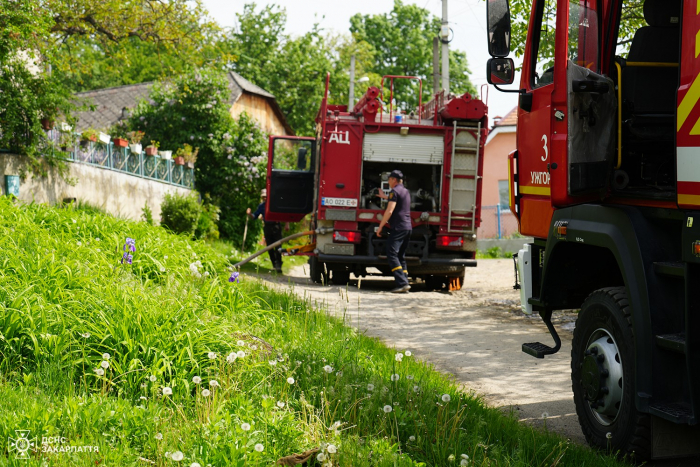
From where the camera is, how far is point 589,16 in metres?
4.75

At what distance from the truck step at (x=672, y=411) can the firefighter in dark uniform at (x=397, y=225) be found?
830 centimetres

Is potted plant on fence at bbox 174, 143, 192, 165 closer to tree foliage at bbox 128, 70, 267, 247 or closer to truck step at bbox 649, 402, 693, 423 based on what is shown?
tree foliage at bbox 128, 70, 267, 247

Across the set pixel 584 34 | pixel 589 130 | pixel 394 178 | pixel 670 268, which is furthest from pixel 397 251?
pixel 670 268

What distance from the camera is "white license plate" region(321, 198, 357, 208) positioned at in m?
12.5

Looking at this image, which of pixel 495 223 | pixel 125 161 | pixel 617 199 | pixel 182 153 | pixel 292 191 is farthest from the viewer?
pixel 495 223

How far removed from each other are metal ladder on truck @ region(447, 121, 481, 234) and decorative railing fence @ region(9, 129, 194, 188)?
6.59 meters

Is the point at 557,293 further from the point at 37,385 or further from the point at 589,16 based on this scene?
the point at 37,385

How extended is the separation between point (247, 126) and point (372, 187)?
12.0 metres

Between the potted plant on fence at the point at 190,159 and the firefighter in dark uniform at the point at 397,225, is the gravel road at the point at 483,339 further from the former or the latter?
the potted plant on fence at the point at 190,159

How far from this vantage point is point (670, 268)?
11.6 ft

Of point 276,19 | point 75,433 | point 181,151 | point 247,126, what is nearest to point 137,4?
point 181,151

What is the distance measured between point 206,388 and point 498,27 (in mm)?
2885

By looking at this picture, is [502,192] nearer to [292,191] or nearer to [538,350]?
[292,191]
